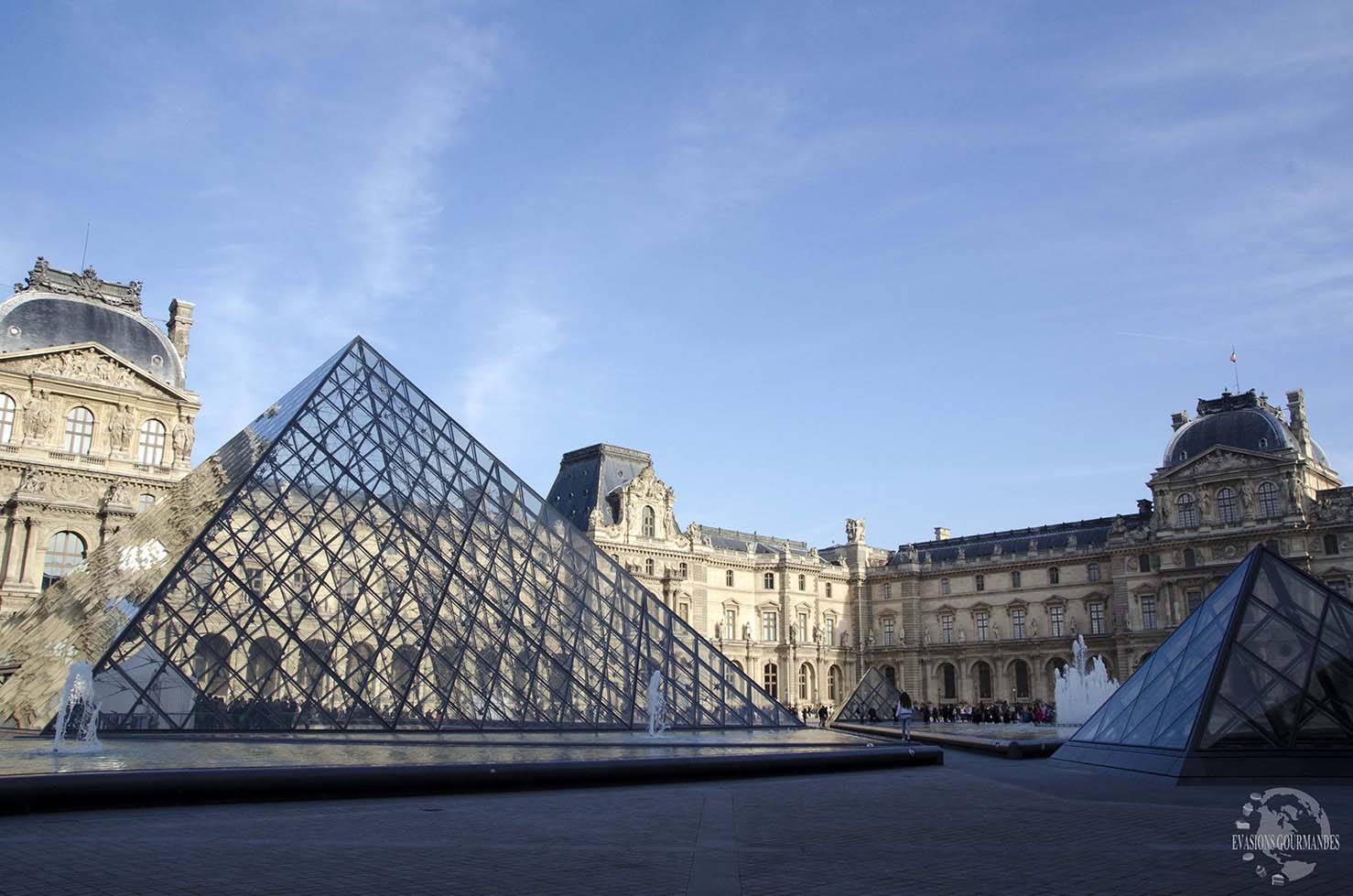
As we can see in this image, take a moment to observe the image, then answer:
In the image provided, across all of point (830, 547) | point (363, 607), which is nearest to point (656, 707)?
point (363, 607)

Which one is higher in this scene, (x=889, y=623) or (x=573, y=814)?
(x=889, y=623)

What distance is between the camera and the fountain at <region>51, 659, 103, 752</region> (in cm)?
1388

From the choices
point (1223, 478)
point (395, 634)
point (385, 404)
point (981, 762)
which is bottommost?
point (981, 762)

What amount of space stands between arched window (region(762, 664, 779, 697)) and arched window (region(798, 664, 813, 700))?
5.67ft

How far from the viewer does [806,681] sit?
206ft

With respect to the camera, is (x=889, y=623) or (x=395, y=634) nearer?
(x=395, y=634)

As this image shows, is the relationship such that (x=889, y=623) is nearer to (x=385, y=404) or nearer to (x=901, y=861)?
(x=385, y=404)

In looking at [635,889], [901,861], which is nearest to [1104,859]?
[901,861]

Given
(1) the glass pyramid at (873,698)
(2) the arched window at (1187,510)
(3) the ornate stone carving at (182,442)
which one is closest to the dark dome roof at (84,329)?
(3) the ornate stone carving at (182,442)

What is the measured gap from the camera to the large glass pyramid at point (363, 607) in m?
15.8

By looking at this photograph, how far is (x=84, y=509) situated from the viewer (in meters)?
38.7

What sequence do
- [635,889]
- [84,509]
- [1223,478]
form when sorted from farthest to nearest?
1. [1223,478]
2. [84,509]
3. [635,889]

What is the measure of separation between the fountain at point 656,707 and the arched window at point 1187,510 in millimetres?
43518

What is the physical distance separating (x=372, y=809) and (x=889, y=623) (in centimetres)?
5959
